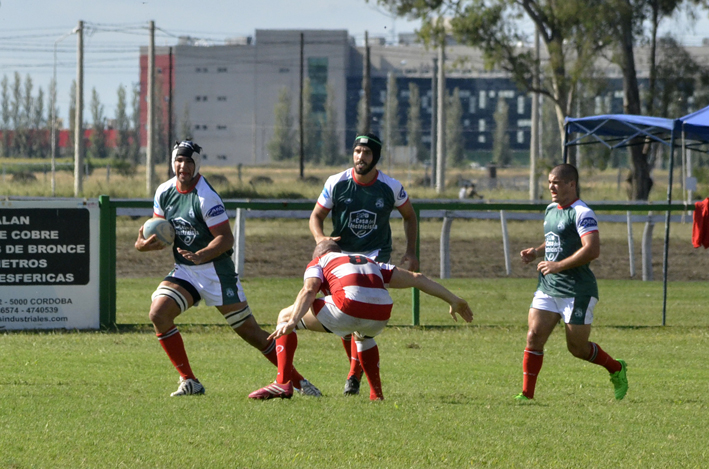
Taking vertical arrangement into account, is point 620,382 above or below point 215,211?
below

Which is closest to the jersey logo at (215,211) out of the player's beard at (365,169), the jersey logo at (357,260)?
the player's beard at (365,169)

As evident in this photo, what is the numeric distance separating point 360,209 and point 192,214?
129 cm

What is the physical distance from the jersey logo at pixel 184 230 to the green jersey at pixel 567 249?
9.22 ft

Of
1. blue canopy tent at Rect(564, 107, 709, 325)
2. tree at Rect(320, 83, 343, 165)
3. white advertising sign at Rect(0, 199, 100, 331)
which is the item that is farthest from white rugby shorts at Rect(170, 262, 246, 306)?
tree at Rect(320, 83, 343, 165)

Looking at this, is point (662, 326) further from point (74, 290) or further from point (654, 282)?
point (74, 290)

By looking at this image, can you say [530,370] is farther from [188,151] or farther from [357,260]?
[188,151]

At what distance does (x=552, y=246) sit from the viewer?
7.82m

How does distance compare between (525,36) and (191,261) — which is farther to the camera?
(525,36)

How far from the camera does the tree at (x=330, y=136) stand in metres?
104

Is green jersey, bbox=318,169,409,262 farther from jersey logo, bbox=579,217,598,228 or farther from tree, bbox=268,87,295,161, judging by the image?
tree, bbox=268,87,295,161

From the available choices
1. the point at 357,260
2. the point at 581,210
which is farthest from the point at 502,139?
the point at 357,260

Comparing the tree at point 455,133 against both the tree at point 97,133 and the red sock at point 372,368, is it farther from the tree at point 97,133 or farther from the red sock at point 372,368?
the red sock at point 372,368

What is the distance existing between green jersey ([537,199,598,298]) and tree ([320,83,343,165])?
95834 mm

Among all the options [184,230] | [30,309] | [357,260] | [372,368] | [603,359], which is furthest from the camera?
[30,309]
